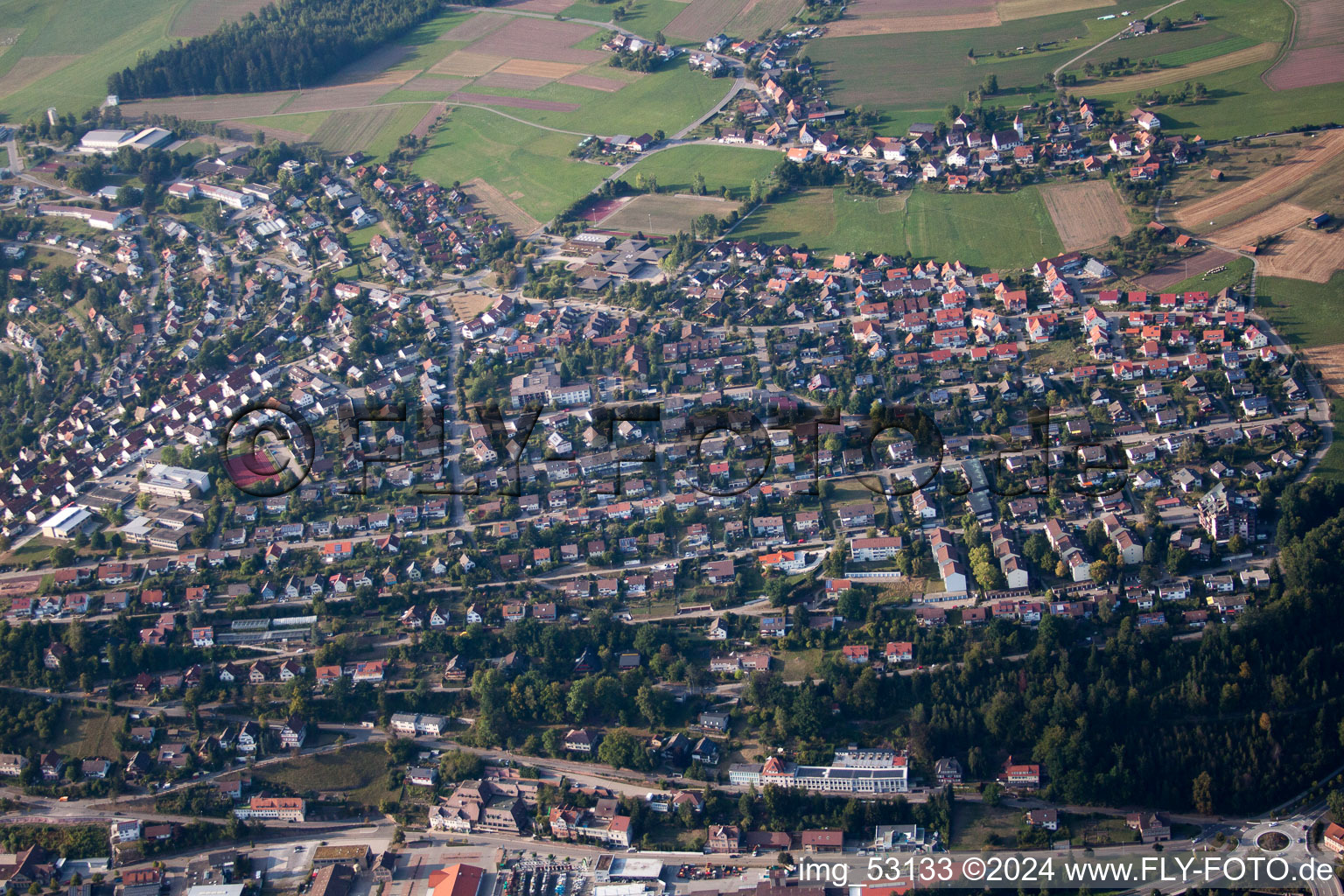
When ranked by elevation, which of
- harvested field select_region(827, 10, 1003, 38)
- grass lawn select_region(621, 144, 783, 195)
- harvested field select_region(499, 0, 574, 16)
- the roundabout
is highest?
harvested field select_region(499, 0, 574, 16)

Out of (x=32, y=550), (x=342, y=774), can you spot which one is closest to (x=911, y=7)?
(x=32, y=550)

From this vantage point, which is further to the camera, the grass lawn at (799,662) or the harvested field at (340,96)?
the harvested field at (340,96)

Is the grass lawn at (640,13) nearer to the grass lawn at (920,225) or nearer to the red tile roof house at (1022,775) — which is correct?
the grass lawn at (920,225)

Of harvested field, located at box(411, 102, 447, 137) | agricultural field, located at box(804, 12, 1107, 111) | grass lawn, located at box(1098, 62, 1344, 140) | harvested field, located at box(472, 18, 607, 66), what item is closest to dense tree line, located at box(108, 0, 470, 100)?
harvested field, located at box(472, 18, 607, 66)

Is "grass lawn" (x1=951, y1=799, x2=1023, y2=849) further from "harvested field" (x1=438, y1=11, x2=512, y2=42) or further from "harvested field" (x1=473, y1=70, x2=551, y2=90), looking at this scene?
"harvested field" (x1=438, y1=11, x2=512, y2=42)

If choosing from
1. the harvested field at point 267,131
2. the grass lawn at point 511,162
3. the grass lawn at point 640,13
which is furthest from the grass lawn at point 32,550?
the grass lawn at point 640,13

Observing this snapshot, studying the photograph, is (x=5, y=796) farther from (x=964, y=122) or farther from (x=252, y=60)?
(x=252, y=60)

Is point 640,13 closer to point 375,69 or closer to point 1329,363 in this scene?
point 375,69
